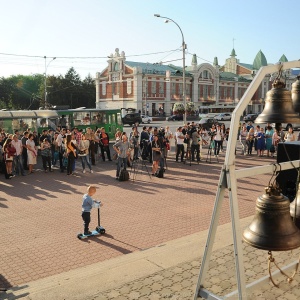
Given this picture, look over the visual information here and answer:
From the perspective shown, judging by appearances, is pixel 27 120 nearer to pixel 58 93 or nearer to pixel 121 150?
pixel 121 150

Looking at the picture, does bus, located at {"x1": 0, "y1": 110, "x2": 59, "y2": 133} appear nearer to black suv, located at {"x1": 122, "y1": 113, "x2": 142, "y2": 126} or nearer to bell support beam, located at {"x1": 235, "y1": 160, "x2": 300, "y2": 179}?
black suv, located at {"x1": 122, "y1": 113, "x2": 142, "y2": 126}

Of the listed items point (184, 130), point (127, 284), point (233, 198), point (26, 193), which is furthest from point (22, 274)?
point (184, 130)

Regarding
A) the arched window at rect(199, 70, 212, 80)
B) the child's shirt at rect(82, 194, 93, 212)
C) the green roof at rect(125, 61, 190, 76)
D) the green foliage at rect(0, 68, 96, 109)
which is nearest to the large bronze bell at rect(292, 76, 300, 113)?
the child's shirt at rect(82, 194, 93, 212)

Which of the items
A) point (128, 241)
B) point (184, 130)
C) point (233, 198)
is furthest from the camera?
point (184, 130)

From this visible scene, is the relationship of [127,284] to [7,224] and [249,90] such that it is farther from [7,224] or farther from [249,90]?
[7,224]

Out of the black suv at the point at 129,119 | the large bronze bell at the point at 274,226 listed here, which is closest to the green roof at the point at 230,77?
the black suv at the point at 129,119

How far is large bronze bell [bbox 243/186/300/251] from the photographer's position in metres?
3.69

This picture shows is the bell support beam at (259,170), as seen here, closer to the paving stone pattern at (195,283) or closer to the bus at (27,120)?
the paving stone pattern at (195,283)

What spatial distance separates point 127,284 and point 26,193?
7.53 meters

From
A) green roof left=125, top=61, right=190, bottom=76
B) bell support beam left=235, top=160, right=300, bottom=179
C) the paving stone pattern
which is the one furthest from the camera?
green roof left=125, top=61, right=190, bottom=76

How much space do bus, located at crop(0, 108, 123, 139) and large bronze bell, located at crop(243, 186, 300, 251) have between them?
74.9 feet

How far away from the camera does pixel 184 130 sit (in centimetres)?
1944

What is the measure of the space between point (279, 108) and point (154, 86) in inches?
2475

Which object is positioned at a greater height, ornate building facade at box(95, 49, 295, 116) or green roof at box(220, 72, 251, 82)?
green roof at box(220, 72, 251, 82)
